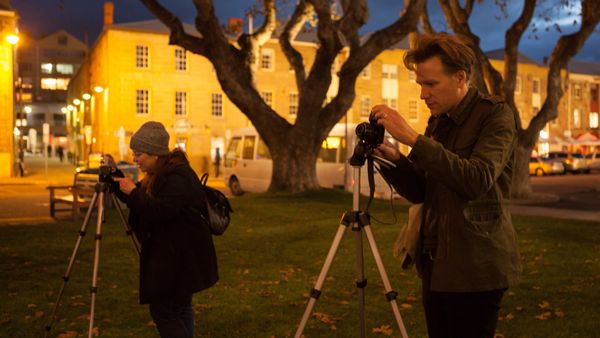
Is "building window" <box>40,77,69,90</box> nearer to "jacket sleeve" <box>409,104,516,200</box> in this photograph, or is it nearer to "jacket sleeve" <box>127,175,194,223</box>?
"jacket sleeve" <box>127,175,194,223</box>

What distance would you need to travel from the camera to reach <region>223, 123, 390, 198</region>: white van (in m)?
21.4

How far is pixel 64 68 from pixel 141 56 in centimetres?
8507

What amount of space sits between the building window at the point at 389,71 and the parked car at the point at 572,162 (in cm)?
1503

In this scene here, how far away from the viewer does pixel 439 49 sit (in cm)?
288

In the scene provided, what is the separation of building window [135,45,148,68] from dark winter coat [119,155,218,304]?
143ft

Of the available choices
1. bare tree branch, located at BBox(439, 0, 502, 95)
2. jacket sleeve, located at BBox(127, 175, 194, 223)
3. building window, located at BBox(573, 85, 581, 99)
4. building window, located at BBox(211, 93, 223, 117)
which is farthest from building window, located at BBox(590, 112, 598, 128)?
jacket sleeve, located at BBox(127, 175, 194, 223)

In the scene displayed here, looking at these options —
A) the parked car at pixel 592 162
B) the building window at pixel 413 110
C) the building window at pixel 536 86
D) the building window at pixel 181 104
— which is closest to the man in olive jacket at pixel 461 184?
the building window at pixel 181 104

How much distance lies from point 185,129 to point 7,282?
39423mm

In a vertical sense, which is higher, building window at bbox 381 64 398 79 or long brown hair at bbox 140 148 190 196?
building window at bbox 381 64 398 79

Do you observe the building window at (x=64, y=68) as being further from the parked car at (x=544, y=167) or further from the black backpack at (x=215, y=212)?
the black backpack at (x=215, y=212)

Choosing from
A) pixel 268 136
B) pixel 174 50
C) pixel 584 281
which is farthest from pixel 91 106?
pixel 584 281

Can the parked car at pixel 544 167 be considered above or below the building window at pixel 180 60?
below

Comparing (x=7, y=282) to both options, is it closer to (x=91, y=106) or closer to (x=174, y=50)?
(x=174, y=50)

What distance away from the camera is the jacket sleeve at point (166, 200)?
14.1 ft
